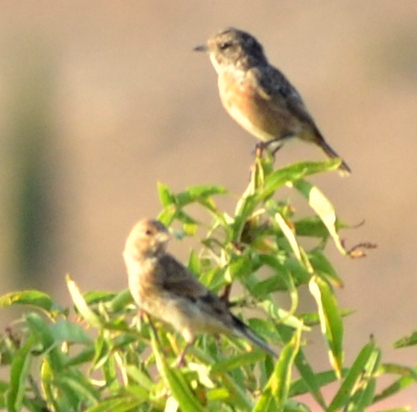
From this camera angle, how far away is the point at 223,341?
309 centimetres

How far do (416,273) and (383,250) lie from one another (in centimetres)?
88

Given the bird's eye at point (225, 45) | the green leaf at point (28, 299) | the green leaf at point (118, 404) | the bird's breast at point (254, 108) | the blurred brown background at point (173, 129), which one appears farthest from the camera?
the blurred brown background at point (173, 129)

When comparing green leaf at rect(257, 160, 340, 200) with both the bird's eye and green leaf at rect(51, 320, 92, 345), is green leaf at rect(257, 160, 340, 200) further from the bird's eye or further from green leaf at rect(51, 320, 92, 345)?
the bird's eye

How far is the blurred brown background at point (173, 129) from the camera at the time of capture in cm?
2228

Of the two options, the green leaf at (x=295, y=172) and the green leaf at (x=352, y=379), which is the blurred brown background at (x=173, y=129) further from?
the green leaf at (x=352, y=379)

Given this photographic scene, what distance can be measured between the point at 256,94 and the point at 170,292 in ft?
8.18

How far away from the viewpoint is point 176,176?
24.8 metres

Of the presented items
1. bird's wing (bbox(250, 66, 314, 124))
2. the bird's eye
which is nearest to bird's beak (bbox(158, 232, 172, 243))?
bird's wing (bbox(250, 66, 314, 124))

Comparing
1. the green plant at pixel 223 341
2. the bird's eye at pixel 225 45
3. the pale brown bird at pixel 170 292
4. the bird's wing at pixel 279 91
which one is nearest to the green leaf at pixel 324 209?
the green plant at pixel 223 341

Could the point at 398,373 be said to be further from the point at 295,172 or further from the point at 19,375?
the point at 19,375

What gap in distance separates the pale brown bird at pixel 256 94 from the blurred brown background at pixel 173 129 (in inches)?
457

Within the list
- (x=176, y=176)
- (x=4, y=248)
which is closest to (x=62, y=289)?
(x=4, y=248)

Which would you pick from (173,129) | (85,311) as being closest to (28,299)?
(85,311)

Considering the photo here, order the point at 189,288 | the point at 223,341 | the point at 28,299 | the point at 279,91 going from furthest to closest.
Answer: the point at 279,91 → the point at 189,288 → the point at 223,341 → the point at 28,299
